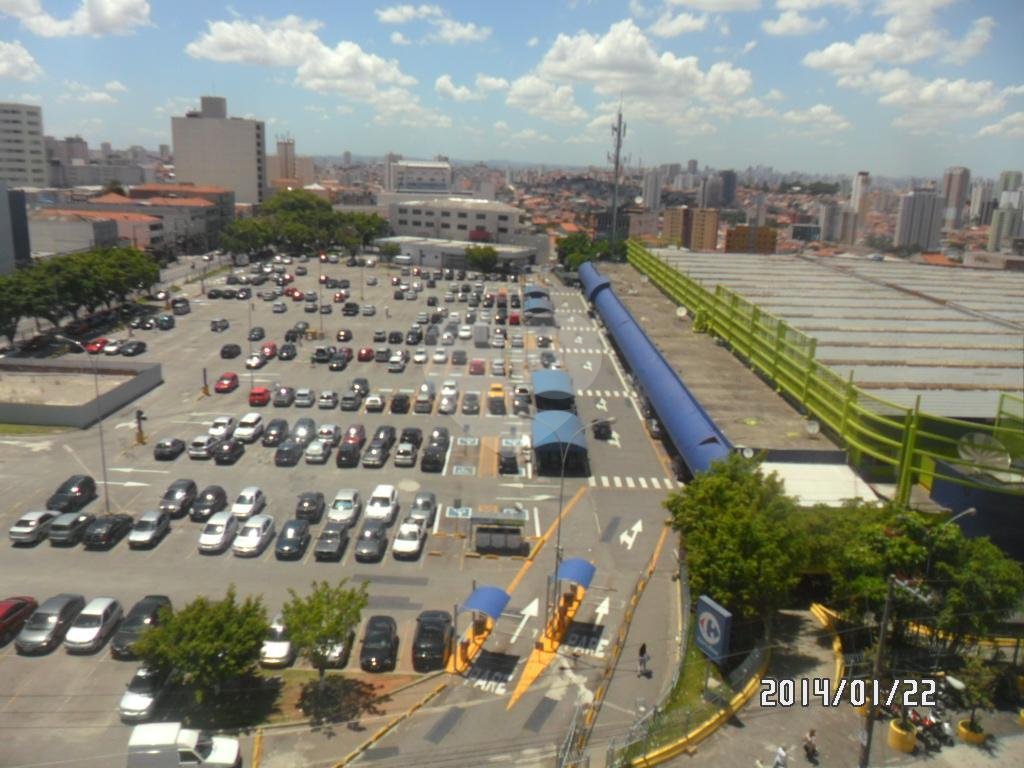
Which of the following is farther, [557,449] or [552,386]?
[552,386]

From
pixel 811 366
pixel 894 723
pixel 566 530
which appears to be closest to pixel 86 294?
pixel 566 530

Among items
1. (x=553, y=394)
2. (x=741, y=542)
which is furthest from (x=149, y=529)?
(x=553, y=394)

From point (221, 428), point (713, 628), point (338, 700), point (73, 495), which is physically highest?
point (713, 628)

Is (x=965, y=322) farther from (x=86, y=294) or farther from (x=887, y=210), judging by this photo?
(x=887, y=210)

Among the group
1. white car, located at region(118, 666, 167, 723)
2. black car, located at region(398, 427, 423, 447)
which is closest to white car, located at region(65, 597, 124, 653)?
white car, located at region(118, 666, 167, 723)

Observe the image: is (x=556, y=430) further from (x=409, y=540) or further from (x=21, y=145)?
(x=21, y=145)

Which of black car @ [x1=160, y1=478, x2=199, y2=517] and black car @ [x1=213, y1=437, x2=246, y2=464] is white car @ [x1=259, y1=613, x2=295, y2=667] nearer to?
black car @ [x1=160, y1=478, x2=199, y2=517]
